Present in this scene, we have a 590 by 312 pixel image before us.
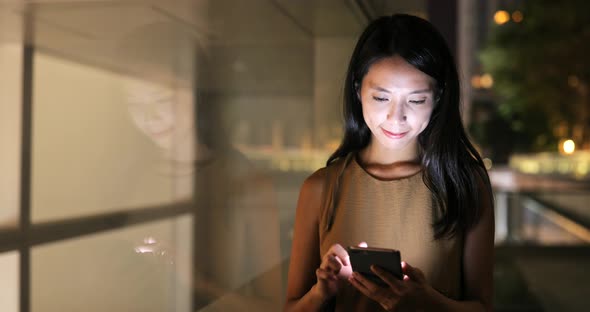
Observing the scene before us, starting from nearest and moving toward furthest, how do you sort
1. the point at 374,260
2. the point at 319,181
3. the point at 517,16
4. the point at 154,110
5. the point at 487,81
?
1. the point at 374,260
2. the point at 319,181
3. the point at 154,110
4. the point at 517,16
5. the point at 487,81

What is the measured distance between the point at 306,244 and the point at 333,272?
0.42 ft

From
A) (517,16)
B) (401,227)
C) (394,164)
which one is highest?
(517,16)

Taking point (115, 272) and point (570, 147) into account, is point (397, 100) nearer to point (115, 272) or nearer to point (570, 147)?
point (115, 272)

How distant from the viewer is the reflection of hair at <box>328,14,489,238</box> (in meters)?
1.21

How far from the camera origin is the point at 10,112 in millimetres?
1232

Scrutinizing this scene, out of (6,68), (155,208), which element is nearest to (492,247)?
(155,208)

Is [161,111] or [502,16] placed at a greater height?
[502,16]

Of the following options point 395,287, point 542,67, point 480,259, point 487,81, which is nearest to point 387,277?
point 395,287

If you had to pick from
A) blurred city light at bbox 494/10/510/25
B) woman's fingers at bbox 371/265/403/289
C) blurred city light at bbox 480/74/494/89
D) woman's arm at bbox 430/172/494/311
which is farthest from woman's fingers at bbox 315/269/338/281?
blurred city light at bbox 494/10/510/25

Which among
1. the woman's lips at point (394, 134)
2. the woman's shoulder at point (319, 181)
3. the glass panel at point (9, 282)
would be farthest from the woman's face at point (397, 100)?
the glass panel at point (9, 282)

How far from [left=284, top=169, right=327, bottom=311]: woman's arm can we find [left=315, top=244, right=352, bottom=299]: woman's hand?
0.26 feet

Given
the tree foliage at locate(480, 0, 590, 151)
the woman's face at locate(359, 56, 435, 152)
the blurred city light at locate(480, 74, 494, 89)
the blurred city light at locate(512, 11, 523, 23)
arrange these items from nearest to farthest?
the woman's face at locate(359, 56, 435, 152)
the tree foliage at locate(480, 0, 590, 151)
the blurred city light at locate(480, 74, 494, 89)
the blurred city light at locate(512, 11, 523, 23)

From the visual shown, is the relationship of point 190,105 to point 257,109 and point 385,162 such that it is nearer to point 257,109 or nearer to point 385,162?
point 257,109

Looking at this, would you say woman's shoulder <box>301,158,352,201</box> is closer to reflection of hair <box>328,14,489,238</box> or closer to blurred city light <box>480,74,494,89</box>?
reflection of hair <box>328,14,489,238</box>
